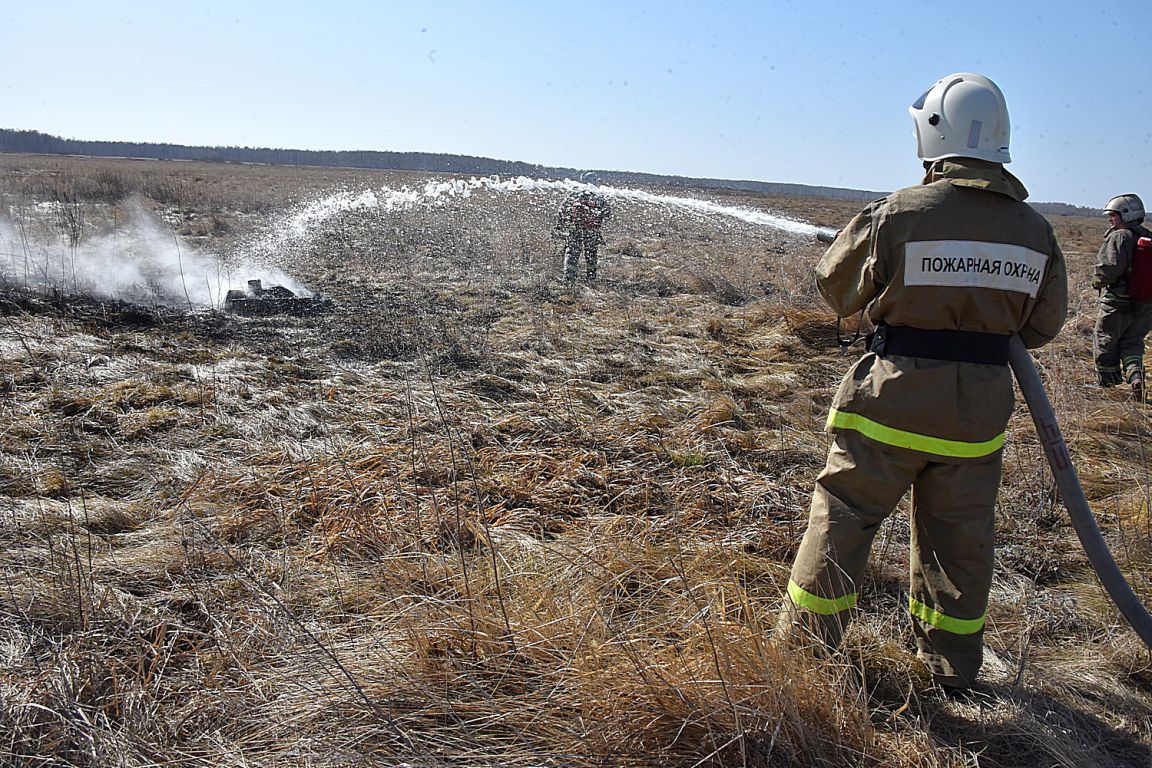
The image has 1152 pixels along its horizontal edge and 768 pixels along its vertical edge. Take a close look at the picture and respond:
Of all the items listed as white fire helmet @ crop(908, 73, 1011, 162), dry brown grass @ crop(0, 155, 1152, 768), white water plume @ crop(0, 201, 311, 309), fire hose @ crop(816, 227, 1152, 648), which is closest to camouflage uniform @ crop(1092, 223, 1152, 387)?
dry brown grass @ crop(0, 155, 1152, 768)

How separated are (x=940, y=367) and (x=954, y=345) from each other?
0.33 ft

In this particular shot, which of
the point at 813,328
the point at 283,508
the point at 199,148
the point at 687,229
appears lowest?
the point at 283,508

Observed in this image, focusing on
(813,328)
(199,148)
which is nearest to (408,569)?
(813,328)

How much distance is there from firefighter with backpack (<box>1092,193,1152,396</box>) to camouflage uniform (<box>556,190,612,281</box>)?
25.8 ft

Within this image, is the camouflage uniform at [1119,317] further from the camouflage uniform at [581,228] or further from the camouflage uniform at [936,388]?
the camouflage uniform at [581,228]

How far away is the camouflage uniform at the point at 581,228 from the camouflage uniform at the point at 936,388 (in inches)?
404

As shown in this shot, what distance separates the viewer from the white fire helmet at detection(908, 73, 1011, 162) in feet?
7.71

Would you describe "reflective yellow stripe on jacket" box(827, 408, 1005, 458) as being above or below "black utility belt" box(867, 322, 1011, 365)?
below

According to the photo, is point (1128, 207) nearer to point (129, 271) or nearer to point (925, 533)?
point (925, 533)

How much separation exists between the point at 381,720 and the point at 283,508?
1.99 meters

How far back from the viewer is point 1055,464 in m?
2.44

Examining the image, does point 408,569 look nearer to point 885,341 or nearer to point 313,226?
point 885,341

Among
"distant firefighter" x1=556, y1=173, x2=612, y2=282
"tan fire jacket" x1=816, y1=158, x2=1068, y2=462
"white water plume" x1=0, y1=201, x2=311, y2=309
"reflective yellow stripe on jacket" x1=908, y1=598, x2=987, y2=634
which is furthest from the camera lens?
"distant firefighter" x1=556, y1=173, x2=612, y2=282

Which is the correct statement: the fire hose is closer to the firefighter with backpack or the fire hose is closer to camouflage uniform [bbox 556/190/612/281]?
the firefighter with backpack
